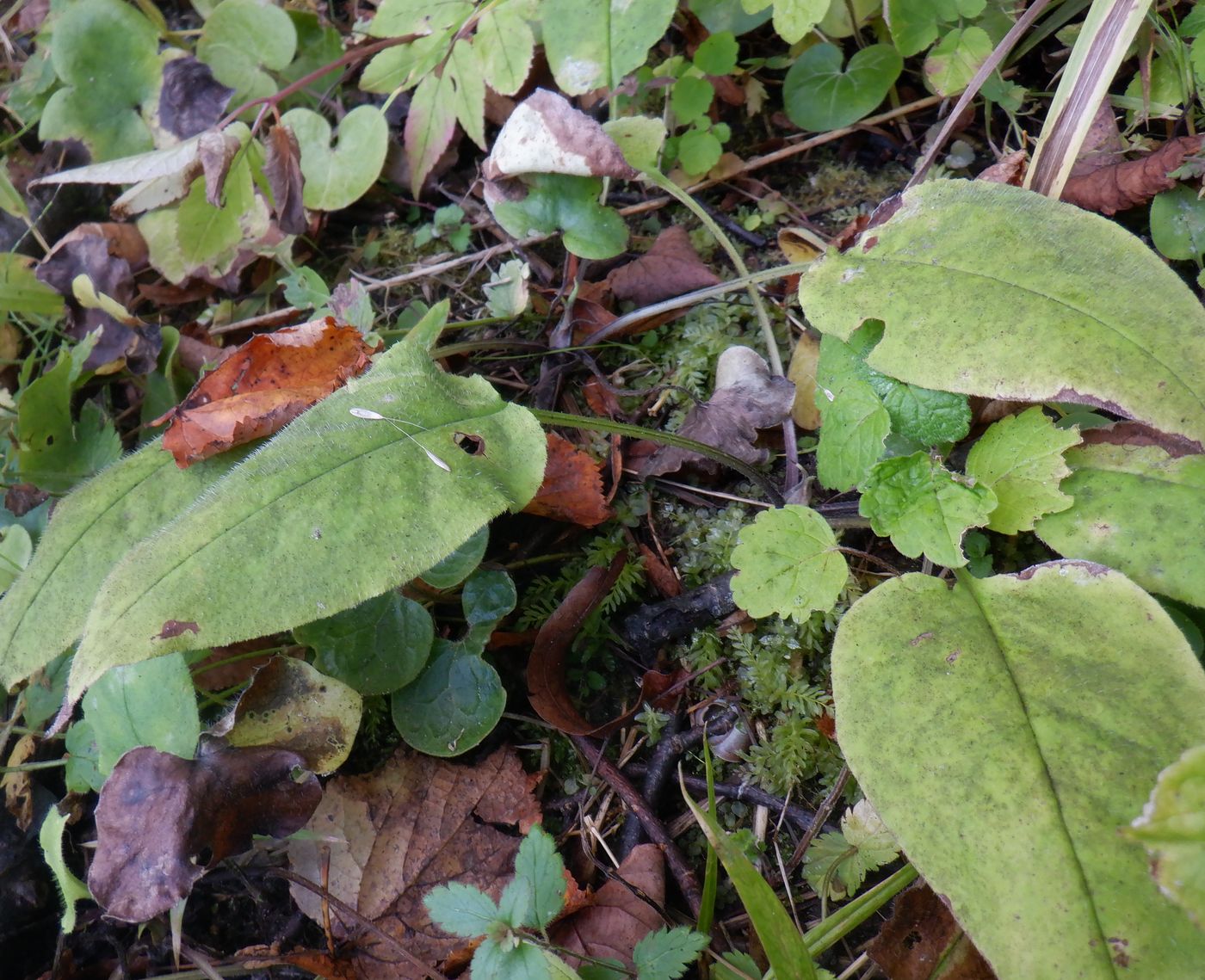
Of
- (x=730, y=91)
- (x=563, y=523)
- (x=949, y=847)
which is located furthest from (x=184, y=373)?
(x=949, y=847)

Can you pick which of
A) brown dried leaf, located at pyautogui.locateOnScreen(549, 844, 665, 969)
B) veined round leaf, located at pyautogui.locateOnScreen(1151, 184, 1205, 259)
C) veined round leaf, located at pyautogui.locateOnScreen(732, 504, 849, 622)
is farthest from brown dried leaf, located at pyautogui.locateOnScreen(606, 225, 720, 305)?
brown dried leaf, located at pyautogui.locateOnScreen(549, 844, 665, 969)

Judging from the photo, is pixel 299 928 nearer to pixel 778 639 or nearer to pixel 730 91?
pixel 778 639

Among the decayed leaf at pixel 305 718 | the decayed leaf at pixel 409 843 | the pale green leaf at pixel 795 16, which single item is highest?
the pale green leaf at pixel 795 16

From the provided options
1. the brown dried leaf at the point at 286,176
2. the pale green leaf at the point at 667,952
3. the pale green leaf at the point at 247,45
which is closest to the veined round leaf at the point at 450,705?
the pale green leaf at the point at 667,952

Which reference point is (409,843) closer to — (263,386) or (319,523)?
(319,523)

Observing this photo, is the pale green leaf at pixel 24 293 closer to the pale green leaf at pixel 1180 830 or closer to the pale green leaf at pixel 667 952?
the pale green leaf at pixel 667 952

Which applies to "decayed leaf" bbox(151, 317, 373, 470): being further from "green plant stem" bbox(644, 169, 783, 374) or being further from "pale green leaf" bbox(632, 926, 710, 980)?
"pale green leaf" bbox(632, 926, 710, 980)
